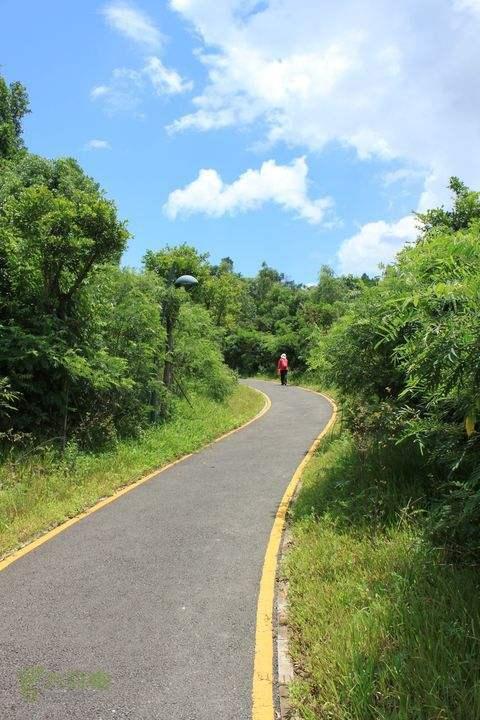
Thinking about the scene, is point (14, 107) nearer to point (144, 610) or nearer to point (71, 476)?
point (71, 476)

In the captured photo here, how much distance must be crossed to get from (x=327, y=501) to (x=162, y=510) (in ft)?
7.94

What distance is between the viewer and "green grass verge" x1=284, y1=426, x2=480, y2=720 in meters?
3.49

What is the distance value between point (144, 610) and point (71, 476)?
16.6 feet

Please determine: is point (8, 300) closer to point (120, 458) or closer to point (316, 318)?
point (120, 458)

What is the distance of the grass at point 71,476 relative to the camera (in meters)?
7.61

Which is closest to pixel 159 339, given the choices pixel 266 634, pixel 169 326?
pixel 169 326

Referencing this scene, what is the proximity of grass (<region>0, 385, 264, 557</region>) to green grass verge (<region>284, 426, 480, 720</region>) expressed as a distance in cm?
338

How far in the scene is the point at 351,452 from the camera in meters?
9.74

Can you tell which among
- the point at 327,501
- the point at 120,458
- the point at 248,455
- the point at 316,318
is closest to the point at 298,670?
the point at 327,501

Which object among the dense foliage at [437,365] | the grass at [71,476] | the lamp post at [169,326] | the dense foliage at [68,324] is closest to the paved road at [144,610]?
the grass at [71,476]

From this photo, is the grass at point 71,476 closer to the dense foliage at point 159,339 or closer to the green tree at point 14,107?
the dense foliage at point 159,339

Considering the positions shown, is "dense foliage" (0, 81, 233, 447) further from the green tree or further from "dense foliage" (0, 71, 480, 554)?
the green tree

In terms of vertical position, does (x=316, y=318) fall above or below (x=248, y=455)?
above

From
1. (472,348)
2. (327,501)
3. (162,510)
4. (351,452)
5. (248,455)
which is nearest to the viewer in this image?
(472,348)
